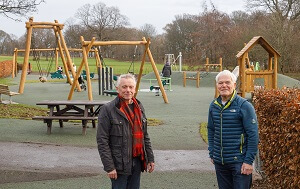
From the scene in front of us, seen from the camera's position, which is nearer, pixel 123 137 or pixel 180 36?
pixel 123 137

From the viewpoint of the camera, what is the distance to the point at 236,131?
4.32m

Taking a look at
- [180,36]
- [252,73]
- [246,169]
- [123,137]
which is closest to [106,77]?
[252,73]

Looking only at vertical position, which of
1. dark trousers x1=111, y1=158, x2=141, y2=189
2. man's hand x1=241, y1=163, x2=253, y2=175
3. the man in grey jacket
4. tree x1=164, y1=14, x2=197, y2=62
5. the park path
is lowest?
the park path

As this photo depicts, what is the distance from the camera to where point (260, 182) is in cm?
662

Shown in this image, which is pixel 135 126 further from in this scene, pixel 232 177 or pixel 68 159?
pixel 68 159

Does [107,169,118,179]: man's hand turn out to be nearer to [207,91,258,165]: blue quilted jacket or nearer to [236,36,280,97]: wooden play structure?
[207,91,258,165]: blue quilted jacket

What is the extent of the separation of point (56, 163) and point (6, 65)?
4168 centimetres

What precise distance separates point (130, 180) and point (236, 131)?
3.58ft

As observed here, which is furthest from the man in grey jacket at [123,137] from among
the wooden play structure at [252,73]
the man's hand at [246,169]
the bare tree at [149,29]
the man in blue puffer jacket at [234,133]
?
the bare tree at [149,29]

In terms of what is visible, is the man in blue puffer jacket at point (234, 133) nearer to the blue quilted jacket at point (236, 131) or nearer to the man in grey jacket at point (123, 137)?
the blue quilted jacket at point (236, 131)

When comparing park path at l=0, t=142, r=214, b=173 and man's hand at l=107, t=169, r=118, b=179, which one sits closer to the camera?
man's hand at l=107, t=169, r=118, b=179

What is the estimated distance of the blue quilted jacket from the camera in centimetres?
427

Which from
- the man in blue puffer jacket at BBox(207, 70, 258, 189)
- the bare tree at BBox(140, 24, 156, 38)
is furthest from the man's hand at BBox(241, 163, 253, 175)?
the bare tree at BBox(140, 24, 156, 38)

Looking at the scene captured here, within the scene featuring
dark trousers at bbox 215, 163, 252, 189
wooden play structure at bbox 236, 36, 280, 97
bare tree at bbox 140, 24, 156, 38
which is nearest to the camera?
dark trousers at bbox 215, 163, 252, 189
